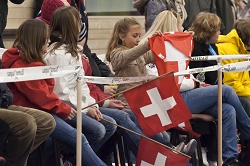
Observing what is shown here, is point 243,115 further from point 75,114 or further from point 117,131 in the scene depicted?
point 75,114

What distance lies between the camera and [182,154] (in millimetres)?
7062

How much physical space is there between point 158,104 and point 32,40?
126 cm

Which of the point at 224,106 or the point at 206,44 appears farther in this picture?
the point at 206,44

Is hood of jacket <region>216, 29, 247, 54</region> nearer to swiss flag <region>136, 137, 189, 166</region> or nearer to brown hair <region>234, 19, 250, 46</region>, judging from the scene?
brown hair <region>234, 19, 250, 46</region>

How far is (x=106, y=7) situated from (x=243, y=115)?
6088 millimetres

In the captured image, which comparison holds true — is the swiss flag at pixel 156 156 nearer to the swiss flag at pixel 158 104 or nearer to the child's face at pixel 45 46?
the swiss flag at pixel 158 104

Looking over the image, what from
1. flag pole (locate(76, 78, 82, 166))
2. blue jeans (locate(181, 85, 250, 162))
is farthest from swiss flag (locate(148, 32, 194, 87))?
flag pole (locate(76, 78, 82, 166))

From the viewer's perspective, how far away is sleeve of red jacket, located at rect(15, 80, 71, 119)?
654 cm

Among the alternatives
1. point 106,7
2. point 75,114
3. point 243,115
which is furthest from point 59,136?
point 106,7

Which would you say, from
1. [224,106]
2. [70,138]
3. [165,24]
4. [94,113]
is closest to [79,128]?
[70,138]

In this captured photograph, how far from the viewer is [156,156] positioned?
710 cm

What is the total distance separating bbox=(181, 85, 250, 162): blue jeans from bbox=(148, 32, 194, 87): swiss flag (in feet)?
1.28

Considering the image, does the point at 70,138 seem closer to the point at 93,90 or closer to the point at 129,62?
the point at 93,90

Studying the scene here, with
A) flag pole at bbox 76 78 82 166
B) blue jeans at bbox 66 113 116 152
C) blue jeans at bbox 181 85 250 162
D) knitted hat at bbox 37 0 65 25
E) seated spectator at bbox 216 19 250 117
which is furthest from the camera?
seated spectator at bbox 216 19 250 117
